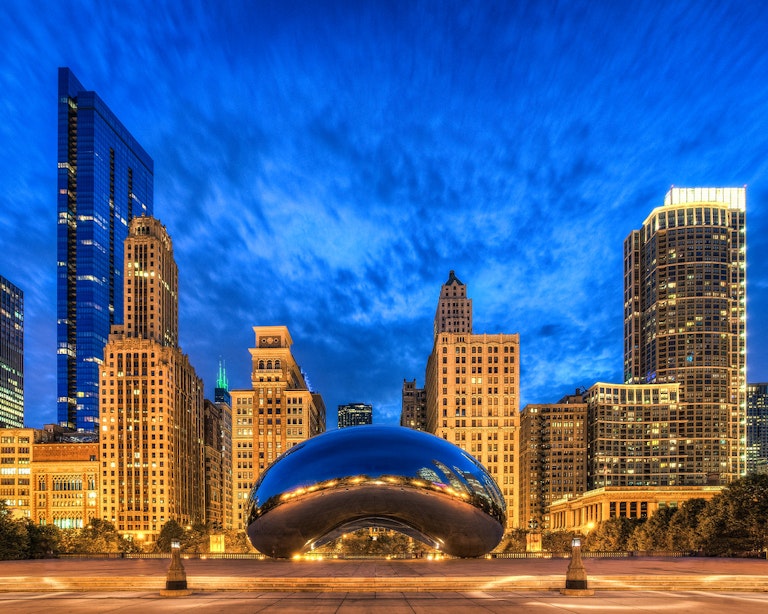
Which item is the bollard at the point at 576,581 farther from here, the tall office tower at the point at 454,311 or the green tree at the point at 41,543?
the tall office tower at the point at 454,311

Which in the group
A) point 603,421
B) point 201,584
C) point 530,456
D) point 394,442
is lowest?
point 530,456

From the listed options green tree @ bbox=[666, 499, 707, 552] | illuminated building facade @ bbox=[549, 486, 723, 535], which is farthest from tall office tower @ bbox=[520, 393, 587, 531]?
green tree @ bbox=[666, 499, 707, 552]

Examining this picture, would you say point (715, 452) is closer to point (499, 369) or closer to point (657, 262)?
point (657, 262)

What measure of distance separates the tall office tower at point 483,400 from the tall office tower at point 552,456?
215 ft

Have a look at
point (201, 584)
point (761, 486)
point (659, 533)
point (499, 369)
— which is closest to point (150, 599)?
point (201, 584)

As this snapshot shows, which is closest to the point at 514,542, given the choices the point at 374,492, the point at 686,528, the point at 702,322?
the point at 686,528

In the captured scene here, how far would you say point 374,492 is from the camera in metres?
30.0

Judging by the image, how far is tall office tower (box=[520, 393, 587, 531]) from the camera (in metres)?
163

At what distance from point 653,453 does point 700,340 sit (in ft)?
119

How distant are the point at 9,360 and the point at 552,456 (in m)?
173

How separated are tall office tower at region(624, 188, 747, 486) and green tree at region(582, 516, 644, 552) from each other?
9575cm

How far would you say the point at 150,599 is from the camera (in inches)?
835

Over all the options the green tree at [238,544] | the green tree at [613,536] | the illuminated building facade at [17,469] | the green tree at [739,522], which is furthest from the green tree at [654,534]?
the illuminated building facade at [17,469]

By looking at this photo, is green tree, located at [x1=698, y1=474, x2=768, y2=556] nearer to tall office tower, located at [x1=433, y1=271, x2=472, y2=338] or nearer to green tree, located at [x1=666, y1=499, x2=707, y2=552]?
green tree, located at [x1=666, y1=499, x2=707, y2=552]
